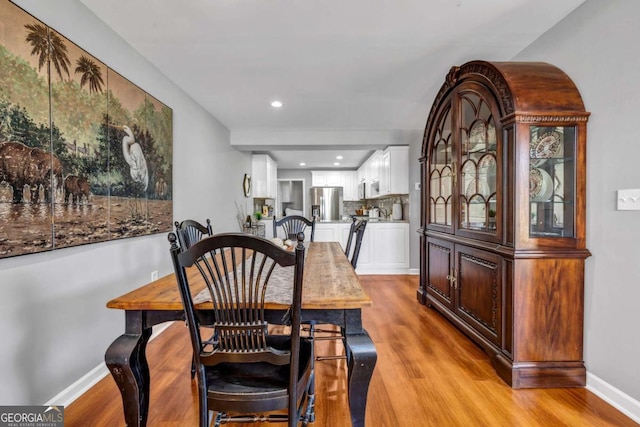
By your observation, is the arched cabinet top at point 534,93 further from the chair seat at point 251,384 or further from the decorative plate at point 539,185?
the chair seat at point 251,384

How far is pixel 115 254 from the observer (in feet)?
7.14

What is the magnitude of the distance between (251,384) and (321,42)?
7.43ft

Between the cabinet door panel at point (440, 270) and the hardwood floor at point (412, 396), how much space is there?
18.4 inches

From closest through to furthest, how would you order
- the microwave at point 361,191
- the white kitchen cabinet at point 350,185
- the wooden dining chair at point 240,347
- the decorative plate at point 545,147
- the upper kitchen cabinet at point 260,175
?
the wooden dining chair at point 240,347, the decorative plate at point 545,147, the upper kitchen cabinet at point 260,175, the microwave at point 361,191, the white kitchen cabinet at point 350,185

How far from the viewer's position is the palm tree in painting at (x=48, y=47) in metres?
1.55

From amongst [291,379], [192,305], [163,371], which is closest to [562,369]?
[291,379]

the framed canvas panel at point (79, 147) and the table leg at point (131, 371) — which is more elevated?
the framed canvas panel at point (79, 147)

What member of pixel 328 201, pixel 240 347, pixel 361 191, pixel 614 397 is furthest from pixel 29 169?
pixel 328 201

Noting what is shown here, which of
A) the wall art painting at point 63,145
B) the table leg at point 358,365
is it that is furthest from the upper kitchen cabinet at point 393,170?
the table leg at point 358,365

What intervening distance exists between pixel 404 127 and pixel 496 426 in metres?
A: 3.93

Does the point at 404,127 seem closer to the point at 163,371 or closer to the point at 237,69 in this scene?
the point at 237,69

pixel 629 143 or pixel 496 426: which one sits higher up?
pixel 629 143

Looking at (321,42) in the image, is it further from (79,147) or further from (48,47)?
(79,147)

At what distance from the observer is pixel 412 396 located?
1818mm
